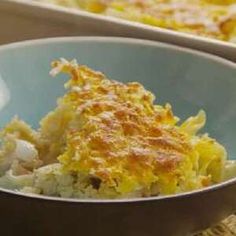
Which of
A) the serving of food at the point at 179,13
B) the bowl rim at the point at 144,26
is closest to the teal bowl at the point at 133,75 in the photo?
the bowl rim at the point at 144,26

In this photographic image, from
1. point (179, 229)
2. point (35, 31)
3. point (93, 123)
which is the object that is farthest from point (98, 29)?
point (179, 229)

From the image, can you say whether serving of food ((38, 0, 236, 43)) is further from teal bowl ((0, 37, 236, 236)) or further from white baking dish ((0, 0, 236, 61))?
teal bowl ((0, 37, 236, 236))

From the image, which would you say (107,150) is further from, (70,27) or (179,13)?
(179,13)

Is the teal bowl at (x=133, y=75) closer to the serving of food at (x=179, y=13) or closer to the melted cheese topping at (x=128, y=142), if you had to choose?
the melted cheese topping at (x=128, y=142)

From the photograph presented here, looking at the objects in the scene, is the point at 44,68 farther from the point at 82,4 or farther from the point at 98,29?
the point at 82,4

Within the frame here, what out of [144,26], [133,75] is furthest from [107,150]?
[144,26]

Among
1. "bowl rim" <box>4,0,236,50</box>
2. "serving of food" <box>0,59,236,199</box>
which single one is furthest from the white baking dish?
"serving of food" <box>0,59,236,199</box>
